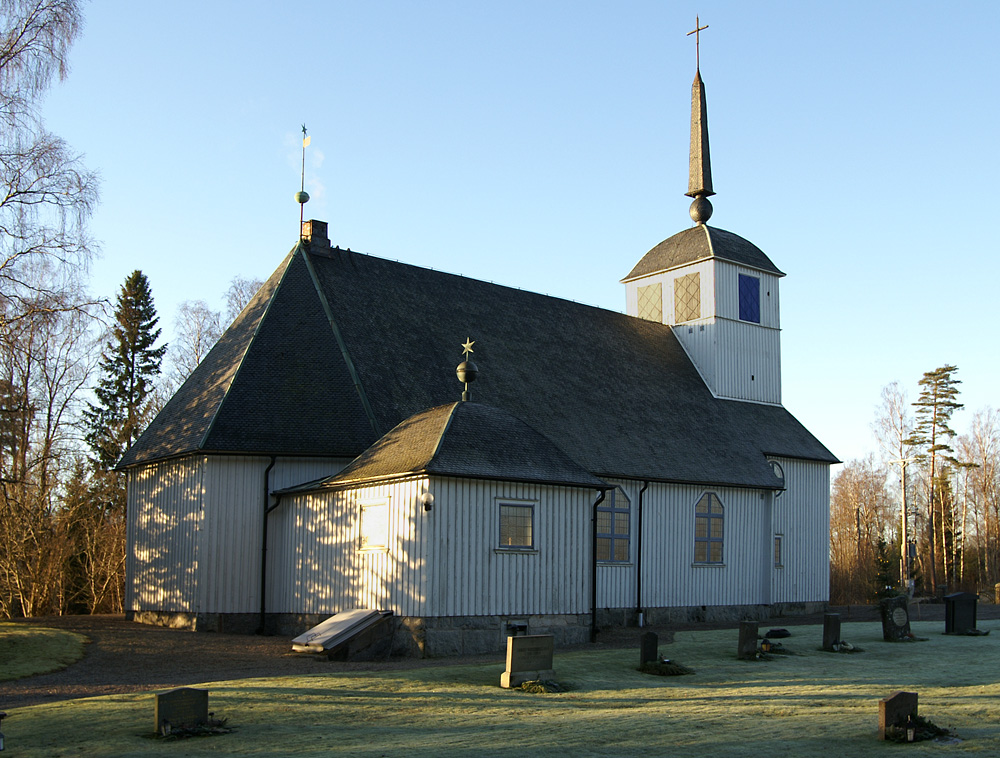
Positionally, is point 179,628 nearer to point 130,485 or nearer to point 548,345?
point 130,485

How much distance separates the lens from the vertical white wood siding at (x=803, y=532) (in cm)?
3294

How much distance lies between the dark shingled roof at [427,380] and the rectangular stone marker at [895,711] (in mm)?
14655

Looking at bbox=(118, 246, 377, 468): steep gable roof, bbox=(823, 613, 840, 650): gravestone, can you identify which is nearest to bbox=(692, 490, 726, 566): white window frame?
bbox=(823, 613, 840, 650): gravestone

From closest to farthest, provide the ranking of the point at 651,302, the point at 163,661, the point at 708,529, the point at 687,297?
the point at 163,661 → the point at 708,529 → the point at 687,297 → the point at 651,302

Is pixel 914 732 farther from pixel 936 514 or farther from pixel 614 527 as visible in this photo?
pixel 936 514

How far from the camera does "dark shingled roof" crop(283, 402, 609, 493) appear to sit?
793 inches

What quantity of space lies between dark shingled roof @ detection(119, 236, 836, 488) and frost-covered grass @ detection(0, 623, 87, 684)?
5.06m

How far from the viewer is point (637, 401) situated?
103 ft

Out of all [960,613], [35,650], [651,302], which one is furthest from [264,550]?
[651,302]

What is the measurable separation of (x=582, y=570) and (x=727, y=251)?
18.6 metres

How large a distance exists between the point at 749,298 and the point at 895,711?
27.3m

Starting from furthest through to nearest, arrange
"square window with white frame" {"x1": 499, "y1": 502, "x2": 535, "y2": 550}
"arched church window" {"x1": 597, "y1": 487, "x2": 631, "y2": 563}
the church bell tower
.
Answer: the church bell tower, "arched church window" {"x1": 597, "y1": 487, "x2": 631, "y2": 563}, "square window with white frame" {"x1": 499, "y1": 502, "x2": 535, "y2": 550}

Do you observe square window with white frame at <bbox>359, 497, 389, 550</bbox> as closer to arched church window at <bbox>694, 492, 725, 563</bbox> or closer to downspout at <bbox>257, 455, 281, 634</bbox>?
downspout at <bbox>257, 455, 281, 634</bbox>

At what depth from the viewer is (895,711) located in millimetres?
11602
